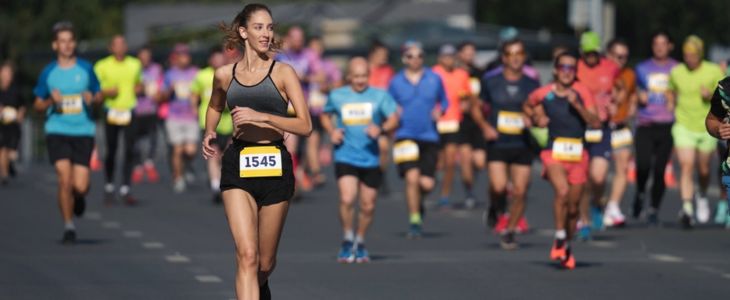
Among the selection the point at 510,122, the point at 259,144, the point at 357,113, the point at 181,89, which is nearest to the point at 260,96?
the point at 259,144

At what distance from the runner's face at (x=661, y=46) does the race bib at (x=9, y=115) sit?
11.2 metres

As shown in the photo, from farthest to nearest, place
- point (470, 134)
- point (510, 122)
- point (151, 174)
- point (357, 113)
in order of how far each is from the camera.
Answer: point (151, 174)
point (470, 134)
point (510, 122)
point (357, 113)

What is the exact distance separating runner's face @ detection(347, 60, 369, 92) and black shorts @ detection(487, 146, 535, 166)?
2007 millimetres

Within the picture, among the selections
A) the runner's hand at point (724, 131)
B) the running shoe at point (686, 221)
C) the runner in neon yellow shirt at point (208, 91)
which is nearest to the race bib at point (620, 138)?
the running shoe at point (686, 221)

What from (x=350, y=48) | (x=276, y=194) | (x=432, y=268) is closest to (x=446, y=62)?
(x=432, y=268)

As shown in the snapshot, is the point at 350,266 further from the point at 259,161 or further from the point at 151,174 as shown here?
the point at 151,174

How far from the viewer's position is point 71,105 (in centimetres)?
1898

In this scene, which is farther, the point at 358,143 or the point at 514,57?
the point at 514,57

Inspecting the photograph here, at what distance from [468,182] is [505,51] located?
5.26 meters

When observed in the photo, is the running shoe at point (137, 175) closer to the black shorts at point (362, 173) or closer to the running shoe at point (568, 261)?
the black shorts at point (362, 173)

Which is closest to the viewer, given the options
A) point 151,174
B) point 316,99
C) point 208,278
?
point 208,278

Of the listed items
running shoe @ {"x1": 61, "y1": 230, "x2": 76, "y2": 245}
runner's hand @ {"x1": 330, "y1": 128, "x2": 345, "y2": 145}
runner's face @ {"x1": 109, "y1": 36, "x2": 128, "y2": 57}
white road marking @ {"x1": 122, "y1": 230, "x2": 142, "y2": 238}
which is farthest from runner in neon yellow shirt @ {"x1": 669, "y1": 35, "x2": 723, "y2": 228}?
runner's face @ {"x1": 109, "y1": 36, "x2": 128, "y2": 57}

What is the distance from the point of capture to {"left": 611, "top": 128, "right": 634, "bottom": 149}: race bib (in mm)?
21188

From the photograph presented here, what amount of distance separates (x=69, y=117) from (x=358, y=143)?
295 centimetres
